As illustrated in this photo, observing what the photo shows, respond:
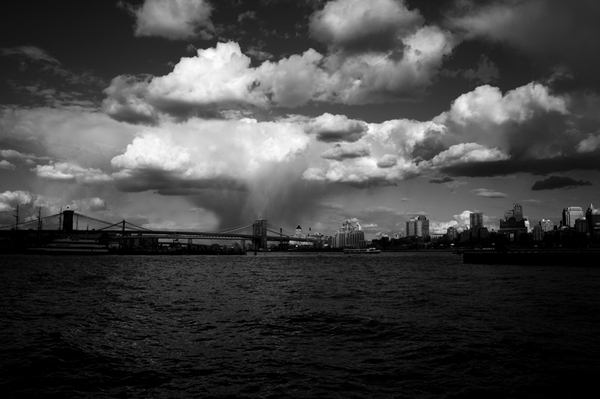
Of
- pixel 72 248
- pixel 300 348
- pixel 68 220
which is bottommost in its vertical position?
pixel 300 348

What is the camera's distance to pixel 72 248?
138 metres

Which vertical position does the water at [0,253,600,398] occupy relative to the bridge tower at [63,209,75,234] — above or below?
below

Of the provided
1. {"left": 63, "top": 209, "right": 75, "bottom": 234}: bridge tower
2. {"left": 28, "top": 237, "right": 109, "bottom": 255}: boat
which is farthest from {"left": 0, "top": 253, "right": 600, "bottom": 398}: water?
{"left": 63, "top": 209, "right": 75, "bottom": 234}: bridge tower

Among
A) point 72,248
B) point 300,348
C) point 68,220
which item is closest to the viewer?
point 300,348

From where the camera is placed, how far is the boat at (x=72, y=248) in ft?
446

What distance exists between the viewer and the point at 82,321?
19.0 m

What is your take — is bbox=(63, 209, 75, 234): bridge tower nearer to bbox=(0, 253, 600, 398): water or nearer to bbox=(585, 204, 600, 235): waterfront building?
bbox=(0, 253, 600, 398): water

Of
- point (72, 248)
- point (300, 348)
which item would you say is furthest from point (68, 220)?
point (300, 348)

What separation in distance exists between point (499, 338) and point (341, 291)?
57.1ft

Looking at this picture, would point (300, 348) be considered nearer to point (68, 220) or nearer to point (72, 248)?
point (72, 248)

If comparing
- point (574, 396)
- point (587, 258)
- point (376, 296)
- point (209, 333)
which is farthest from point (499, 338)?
point (587, 258)

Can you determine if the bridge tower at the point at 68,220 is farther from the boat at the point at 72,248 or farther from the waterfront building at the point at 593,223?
the waterfront building at the point at 593,223

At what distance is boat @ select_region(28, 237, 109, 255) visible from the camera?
136 m


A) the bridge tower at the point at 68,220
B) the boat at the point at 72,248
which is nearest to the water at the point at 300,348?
the boat at the point at 72,248
